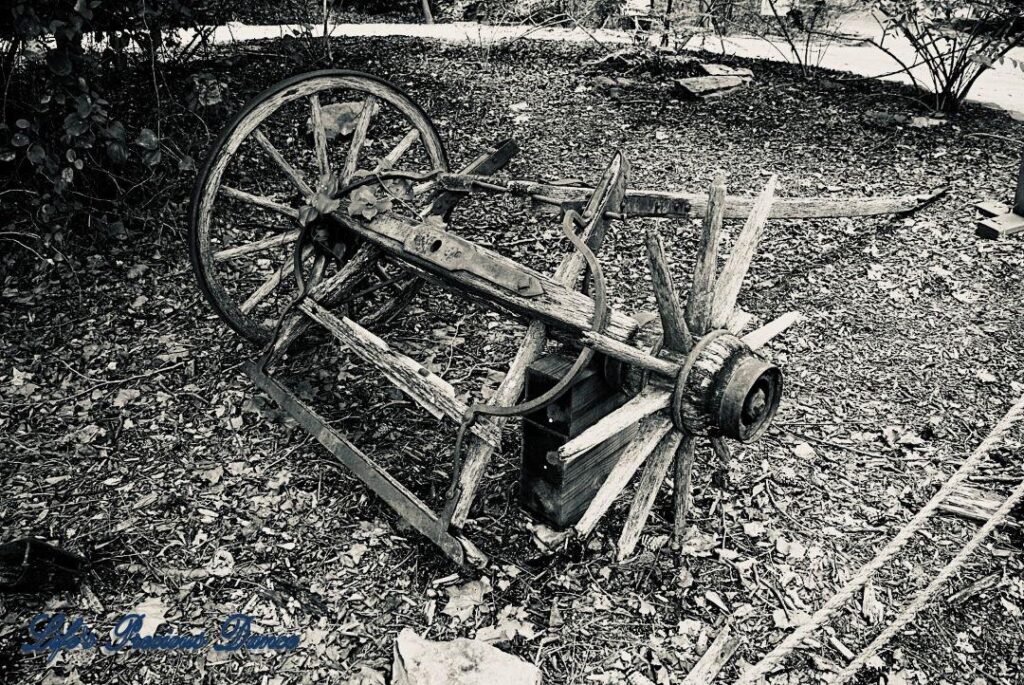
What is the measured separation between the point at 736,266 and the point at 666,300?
0.37m

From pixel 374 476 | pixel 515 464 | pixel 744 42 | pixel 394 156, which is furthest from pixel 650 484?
pixel 744 42

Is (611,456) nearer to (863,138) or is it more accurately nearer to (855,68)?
(863,138)

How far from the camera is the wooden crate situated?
261cm

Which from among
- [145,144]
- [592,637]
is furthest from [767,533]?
[145,144]

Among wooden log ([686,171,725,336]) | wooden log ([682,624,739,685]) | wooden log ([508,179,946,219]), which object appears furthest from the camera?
wooden log ([508,179,946,219])

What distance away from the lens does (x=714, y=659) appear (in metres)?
2.47

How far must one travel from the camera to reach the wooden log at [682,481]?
2.54 meters

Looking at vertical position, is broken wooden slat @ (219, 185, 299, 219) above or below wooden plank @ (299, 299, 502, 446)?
above

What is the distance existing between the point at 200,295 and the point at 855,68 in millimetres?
5588

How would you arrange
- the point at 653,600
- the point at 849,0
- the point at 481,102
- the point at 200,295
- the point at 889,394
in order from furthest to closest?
the point at 849,0, the point at 481,102, the point at 200,295, the point at 889,394, the point at 653,600

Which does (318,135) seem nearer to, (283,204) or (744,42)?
(283,204)

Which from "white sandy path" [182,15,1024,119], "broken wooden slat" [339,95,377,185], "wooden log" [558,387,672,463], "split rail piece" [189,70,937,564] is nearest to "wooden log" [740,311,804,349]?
"split rail piece" [189,70,937,564]

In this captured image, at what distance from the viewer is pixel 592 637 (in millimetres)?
2566

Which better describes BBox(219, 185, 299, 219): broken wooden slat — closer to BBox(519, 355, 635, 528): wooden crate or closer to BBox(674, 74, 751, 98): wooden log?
BBox(519, 355, 635, 528): wooden crate
